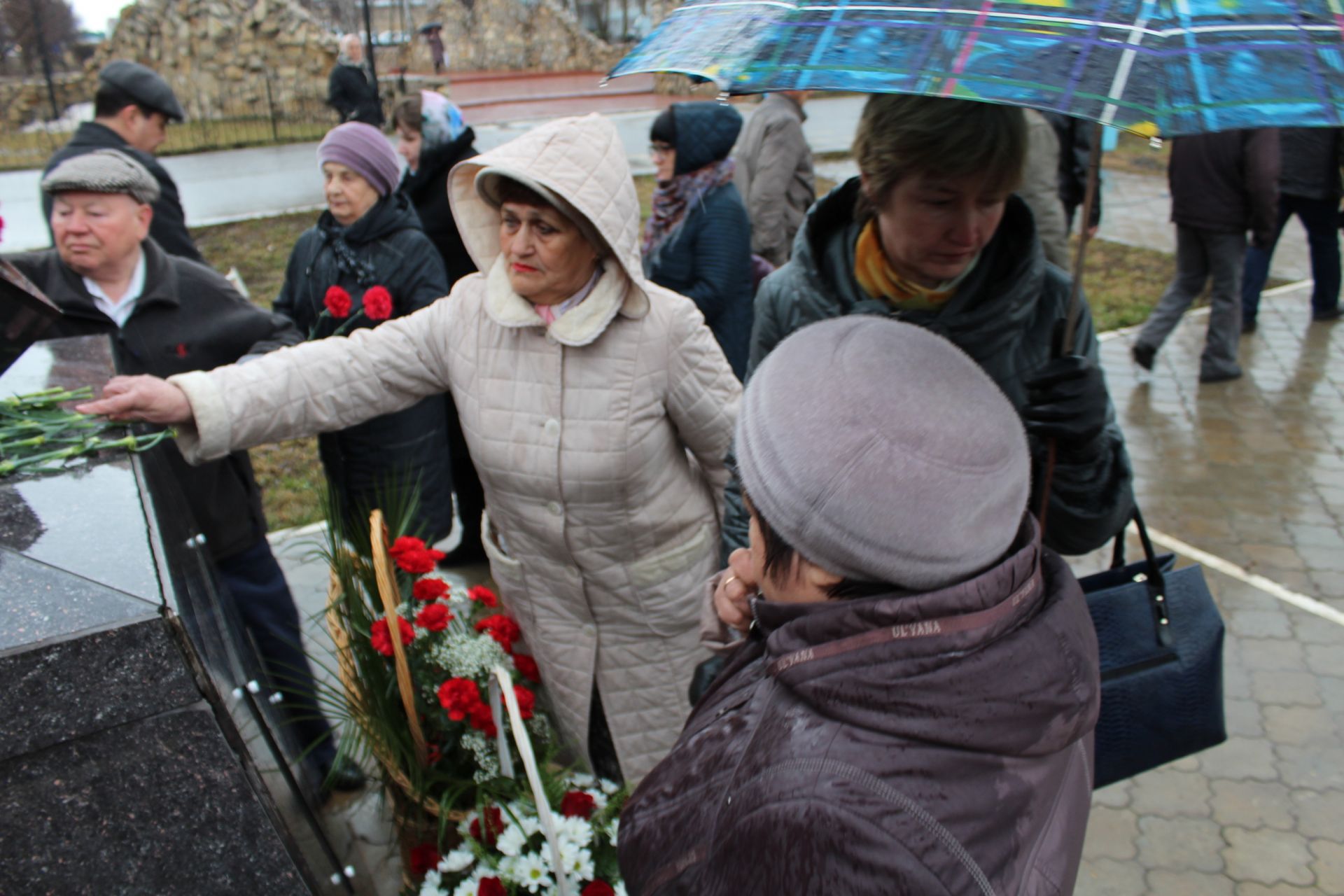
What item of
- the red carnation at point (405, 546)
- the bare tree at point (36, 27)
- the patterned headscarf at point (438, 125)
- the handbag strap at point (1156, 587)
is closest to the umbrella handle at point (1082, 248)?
the handbag strap at point (1156, 587)

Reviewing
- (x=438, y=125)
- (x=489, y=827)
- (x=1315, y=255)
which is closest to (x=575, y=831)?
(x=489, y=827)

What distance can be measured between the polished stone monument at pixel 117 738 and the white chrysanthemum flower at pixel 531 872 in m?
0.42

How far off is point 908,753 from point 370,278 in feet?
9.74

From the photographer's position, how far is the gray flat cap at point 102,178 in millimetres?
2652

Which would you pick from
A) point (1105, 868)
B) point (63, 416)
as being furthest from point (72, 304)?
point (1105, 868)

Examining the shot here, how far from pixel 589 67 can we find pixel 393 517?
28.2m

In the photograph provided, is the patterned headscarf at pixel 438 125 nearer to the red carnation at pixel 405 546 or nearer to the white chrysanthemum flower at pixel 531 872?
the red carnation at pixel 405 546

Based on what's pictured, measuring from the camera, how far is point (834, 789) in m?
0.93

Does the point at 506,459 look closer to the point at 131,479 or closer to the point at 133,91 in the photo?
the point at 131,479

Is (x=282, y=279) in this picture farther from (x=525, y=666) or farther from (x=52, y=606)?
(x=52, y=606)

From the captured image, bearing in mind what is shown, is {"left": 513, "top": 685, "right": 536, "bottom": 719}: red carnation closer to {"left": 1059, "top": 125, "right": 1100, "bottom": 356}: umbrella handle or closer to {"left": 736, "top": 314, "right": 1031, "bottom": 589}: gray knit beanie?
{"left": 736, "top": 314, "right": 1031, "bottom": 589}: gray knit beanie

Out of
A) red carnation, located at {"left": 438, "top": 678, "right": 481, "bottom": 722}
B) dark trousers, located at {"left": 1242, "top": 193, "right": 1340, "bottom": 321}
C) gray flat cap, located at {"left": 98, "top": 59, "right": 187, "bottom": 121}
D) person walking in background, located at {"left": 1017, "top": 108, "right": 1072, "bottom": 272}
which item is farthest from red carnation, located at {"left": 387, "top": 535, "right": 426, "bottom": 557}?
dark trousers, located at {"left": 1242, "top": 193, "right": 1340, "bottom": 321}

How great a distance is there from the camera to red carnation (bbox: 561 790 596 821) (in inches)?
74.3

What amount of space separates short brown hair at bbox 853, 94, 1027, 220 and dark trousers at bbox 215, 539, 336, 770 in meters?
2.06
